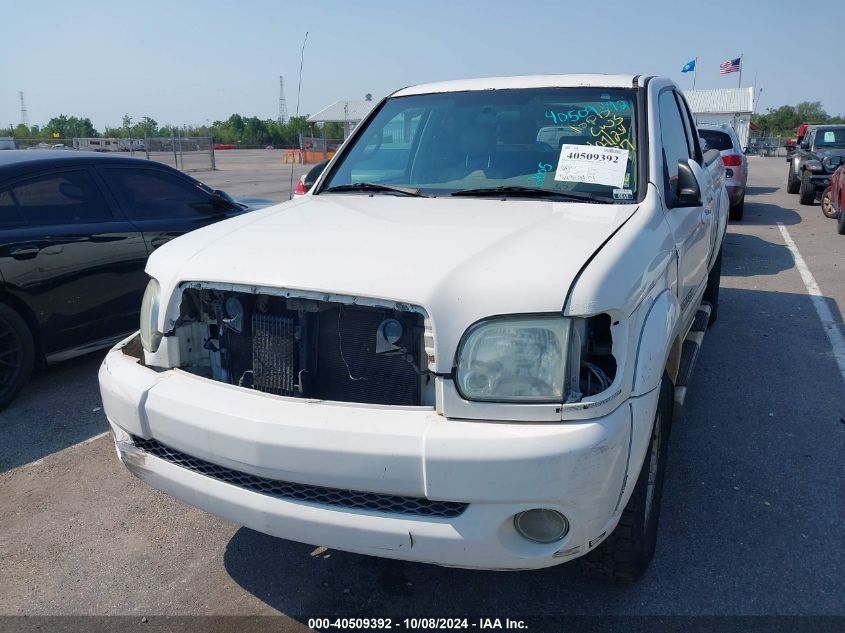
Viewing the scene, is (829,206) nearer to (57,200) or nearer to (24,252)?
(57,200)

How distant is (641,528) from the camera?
8.67ft

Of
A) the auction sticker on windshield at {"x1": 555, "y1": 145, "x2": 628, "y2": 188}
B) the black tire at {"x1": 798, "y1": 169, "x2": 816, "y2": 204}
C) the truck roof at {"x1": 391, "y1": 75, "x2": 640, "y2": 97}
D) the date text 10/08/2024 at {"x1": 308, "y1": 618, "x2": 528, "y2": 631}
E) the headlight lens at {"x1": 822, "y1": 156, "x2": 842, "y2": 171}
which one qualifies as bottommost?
the date text 10/08/2024 at {"x1": 308, "y1": 618, "x2": 528, "y2": 631}

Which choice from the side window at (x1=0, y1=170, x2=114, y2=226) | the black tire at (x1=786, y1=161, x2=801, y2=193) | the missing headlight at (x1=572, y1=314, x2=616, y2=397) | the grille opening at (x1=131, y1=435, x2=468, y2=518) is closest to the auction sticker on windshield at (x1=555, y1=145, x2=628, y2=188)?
the missing headlight at (x1=572, y1=314, x2=616, y2=397)

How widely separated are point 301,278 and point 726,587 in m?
2.04

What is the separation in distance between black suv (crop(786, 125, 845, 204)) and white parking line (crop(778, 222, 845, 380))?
5837 mm

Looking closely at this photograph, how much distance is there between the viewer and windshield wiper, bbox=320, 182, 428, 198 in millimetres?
3508

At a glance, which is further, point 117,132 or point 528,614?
point 117,132

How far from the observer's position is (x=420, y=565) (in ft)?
9.94

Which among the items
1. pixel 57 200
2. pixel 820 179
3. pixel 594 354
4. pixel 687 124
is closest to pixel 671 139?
pixel 687 124

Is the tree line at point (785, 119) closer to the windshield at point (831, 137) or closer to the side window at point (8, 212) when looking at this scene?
the windshield at point (831, 137)

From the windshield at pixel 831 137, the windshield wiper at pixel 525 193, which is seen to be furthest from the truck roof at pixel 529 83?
the windshield at pixel 831 137

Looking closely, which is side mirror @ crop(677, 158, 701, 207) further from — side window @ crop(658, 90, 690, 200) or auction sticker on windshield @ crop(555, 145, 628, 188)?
auction sticker on windshield @ crop(555, 145, 628, 188)

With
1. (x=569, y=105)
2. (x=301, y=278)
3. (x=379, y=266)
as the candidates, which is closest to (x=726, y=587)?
(x=379, y=266)

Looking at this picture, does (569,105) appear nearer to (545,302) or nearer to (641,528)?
(545,302)
